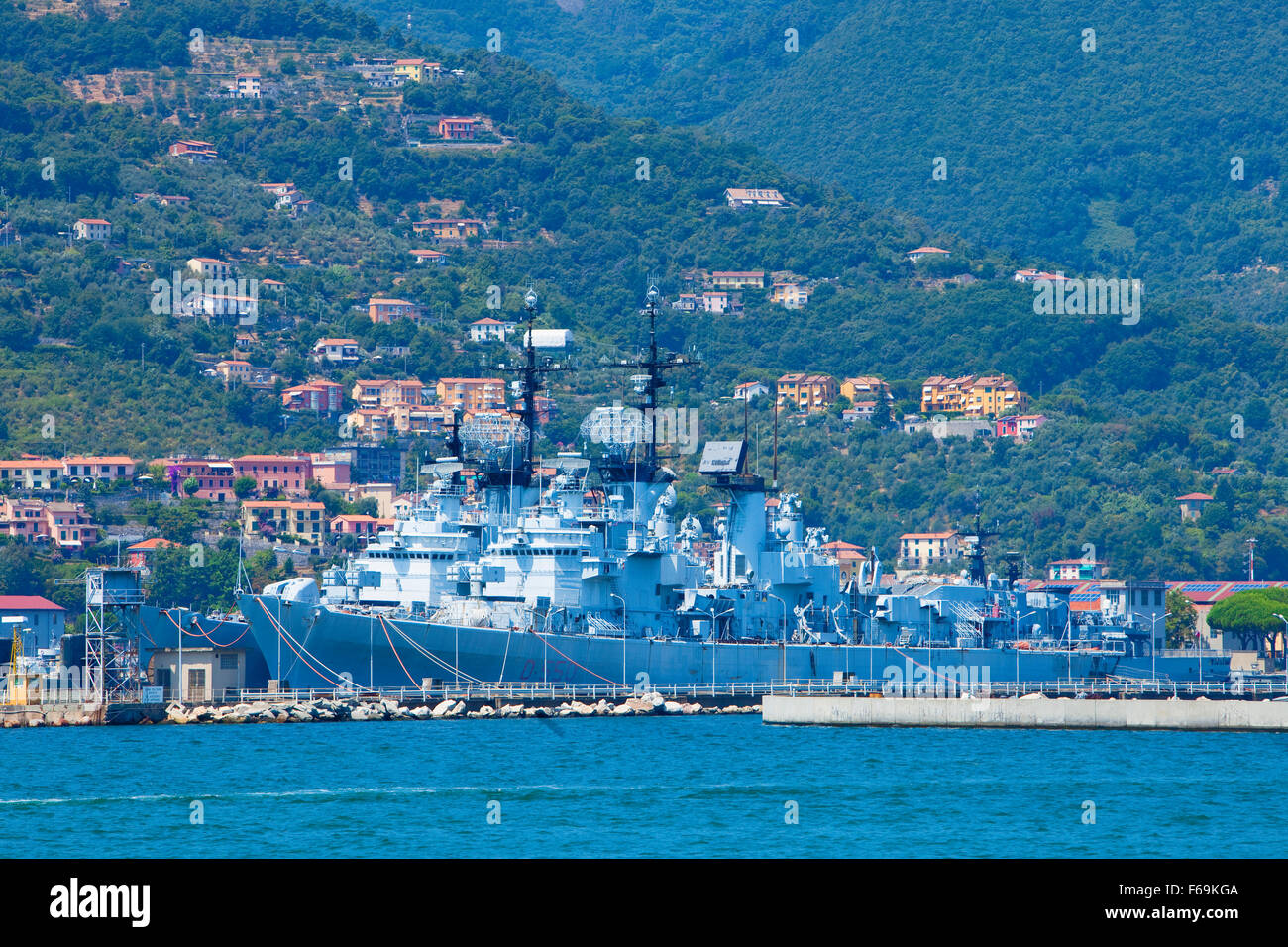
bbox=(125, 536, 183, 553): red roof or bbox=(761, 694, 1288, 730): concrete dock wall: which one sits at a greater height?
bbox=(125, 536, 183, 553): red roof

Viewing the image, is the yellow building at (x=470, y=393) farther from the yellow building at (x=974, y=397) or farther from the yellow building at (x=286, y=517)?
the yellow building at (x=974, y=397)

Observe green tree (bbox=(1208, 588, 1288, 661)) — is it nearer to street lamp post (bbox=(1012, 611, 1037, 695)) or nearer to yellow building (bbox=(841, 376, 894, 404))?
street lamp post (bbox=(1012, 611, 1037, 695))

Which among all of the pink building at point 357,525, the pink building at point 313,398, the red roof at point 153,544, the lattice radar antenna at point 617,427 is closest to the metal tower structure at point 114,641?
the lattice radar antenna at point 617,427

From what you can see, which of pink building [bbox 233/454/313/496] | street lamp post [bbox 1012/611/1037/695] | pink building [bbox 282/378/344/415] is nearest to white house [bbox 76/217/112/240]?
pink building [bbox 282/378/344/415]

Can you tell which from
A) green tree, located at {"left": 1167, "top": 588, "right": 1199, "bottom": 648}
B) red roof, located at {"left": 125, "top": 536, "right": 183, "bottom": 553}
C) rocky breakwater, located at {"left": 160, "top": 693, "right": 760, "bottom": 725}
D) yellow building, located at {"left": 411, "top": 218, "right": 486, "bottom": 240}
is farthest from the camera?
yellow building, located at {"left": 411, "top": 218, "right": 486, "bottom": 240}
